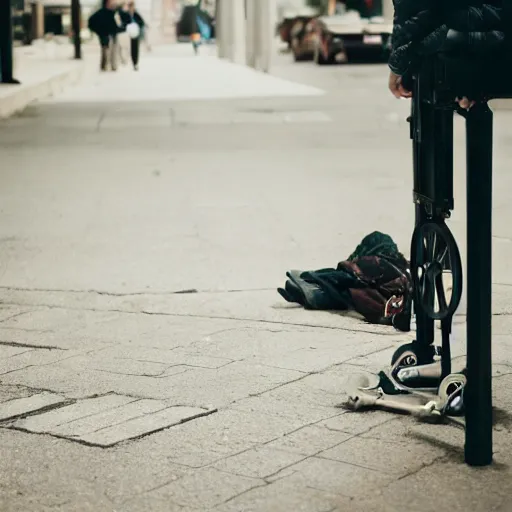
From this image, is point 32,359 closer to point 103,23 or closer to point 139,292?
point 139,292

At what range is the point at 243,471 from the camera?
4215 millimetres

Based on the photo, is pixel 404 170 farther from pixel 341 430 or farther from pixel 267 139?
pixel 341 430

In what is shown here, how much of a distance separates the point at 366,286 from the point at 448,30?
2.64 metres

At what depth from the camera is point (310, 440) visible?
4.54m

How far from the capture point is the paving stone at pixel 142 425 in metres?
4.59

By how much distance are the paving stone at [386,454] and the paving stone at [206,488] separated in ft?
1.21

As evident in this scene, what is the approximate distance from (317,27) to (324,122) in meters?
21.6

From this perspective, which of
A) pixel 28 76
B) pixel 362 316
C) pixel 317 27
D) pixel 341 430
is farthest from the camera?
pixel 317 27

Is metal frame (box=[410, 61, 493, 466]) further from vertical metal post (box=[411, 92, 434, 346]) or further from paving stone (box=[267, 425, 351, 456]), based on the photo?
paving stone (box=[267, 425, 351, 456])

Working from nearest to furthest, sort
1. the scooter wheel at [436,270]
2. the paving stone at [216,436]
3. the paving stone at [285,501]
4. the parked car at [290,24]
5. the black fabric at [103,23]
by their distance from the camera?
the paving stone at [285,501] < the paving stone at [216,436] < the scooter wheel at [436,270] < the black fabric at [103,23] < the parked car at [290,24]

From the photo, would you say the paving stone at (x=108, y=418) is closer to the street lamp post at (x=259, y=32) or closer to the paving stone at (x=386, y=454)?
the paving stone at (x=386, y=454)

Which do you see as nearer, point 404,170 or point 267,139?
point 404,170

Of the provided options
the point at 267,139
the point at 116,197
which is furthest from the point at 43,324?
the point at 267,139

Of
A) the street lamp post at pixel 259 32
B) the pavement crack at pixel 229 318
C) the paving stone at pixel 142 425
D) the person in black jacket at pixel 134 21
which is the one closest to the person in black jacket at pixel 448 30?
the paving stone at pixel 142 425
